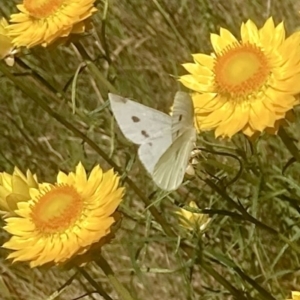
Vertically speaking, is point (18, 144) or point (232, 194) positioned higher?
point (18, 144)

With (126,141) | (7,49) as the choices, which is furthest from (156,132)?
(126,141)

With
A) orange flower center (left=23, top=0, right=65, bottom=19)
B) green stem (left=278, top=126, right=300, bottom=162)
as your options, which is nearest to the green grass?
orange flower center (left=23, top=0, right=65, bottom=19)

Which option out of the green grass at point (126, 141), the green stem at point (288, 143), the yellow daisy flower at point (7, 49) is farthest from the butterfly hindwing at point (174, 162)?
the green grass at point (126, 141)

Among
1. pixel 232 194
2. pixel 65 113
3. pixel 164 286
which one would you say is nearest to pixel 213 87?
pixel 232 194

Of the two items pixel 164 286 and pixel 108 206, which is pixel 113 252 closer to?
pixel 164 286

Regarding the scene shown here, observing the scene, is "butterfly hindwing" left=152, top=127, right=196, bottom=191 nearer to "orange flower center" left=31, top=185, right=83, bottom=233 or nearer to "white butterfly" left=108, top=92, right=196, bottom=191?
"white butterfly" left=108, top=92, right=196, bottom=191
